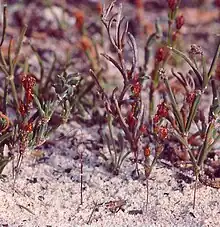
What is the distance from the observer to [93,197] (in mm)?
2102

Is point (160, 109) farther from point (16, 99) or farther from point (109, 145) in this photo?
point (16, 99)

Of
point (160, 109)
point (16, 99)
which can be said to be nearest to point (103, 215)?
point (160, 109)

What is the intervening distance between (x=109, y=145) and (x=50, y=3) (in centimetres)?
121

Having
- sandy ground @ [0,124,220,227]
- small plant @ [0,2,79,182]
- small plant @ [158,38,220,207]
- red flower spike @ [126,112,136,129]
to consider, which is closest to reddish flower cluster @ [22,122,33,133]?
small plant @ [0,2,79,182]

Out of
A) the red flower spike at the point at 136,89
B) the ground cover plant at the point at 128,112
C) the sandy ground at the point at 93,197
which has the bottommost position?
the sandy ground at the point at 93,197

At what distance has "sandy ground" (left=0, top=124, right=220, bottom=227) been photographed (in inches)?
78.7

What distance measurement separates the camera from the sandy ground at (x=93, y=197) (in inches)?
78.7

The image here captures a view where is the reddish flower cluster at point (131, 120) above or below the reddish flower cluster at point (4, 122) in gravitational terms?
above

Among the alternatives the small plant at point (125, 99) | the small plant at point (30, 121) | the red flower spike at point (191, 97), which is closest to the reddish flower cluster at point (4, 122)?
the small plant at point (30, 121)

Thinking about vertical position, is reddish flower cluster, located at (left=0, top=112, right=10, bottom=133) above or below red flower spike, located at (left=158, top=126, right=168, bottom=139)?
below

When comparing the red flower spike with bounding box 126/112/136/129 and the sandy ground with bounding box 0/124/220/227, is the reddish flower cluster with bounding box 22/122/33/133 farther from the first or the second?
the red flower spike with bounding box 126/112/136/129

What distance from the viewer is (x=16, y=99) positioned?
7.48ft

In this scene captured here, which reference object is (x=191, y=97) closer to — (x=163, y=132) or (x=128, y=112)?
(x=163, y=132)

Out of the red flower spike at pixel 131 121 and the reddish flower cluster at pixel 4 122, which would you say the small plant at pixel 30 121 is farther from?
the red flower spike at pixel 131 121
